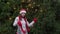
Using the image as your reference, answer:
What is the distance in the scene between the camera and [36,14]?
34.0ft

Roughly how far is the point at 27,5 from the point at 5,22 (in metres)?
0.97

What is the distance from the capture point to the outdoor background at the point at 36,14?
33.0 feet

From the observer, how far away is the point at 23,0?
10531mm

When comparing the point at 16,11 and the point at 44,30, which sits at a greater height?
the point at 16,11

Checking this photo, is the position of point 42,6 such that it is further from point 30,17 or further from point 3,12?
point 3,12

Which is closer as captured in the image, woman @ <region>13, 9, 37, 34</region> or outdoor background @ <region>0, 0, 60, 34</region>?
woman @ <region>13, 9, 37, 34</region>

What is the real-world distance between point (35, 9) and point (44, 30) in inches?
32.7

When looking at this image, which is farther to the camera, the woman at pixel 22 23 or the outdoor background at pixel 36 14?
the outdoor background at pixel 36 14

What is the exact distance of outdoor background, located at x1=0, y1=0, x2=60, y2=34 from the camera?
10.1 m

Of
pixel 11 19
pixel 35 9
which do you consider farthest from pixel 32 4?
pixel 11 19

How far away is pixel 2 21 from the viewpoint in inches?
428

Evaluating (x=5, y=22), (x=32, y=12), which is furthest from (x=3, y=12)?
(x=32, y=12)

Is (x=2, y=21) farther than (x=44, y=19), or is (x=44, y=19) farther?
(x=2, y=21)

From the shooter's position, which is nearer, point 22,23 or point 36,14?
point 22,23
